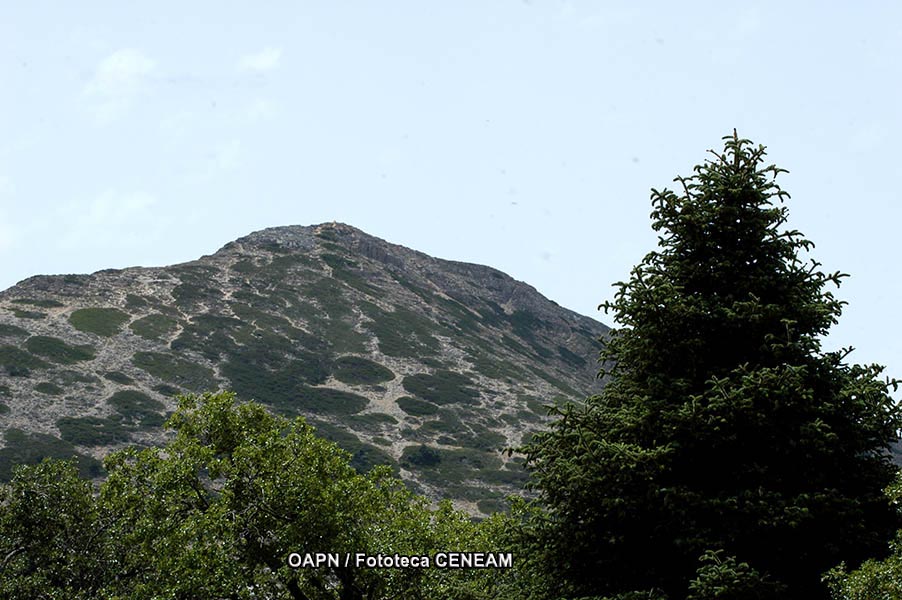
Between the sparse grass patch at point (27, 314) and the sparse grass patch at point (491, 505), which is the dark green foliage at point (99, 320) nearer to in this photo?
the sparse grass patch at point (27, 314)

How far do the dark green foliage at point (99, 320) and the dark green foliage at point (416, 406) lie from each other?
173 feet

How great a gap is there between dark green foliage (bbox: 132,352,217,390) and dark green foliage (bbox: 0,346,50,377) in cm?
1502

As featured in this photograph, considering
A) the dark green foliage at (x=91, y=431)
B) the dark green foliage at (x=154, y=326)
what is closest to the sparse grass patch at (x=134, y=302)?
the dark green foliage at (x=154, y=326)

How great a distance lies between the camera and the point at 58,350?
124750mm

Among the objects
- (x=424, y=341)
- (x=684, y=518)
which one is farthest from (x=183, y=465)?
(x=424, y=341)

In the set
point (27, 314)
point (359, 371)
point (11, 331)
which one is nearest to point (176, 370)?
point (11, 331)

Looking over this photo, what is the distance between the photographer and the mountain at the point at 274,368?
351ft

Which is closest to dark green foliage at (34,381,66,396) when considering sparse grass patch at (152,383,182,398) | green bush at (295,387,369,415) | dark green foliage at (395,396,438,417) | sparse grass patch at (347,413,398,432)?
sparse grass patch at (152,383,182,398)

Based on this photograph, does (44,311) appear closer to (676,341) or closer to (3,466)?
(3,466)

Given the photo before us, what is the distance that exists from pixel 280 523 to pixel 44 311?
138m

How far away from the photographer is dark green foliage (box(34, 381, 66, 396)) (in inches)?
4333

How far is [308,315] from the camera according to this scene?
17350 cm

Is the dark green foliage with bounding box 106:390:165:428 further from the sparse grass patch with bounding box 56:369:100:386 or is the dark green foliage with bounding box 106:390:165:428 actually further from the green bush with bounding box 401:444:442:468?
the green bush with bounding box 401:444:442:468

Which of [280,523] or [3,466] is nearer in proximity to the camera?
[280,523]
